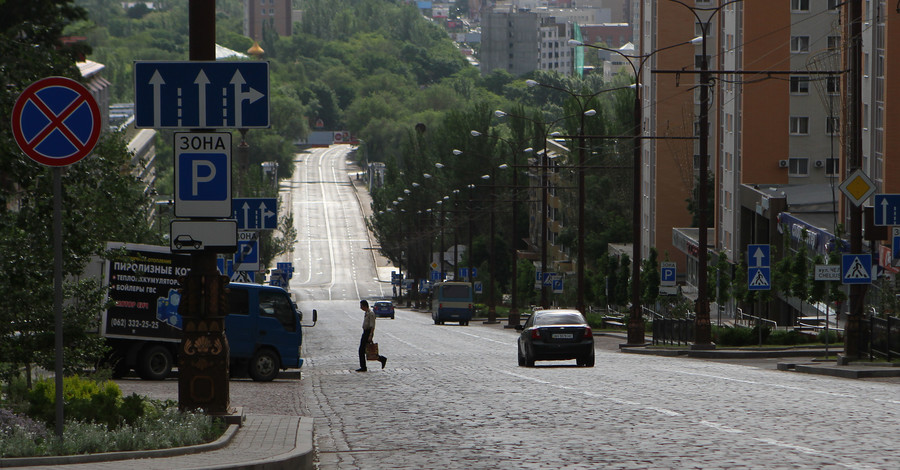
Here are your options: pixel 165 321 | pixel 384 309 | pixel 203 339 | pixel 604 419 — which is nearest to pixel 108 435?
pixel 203 339

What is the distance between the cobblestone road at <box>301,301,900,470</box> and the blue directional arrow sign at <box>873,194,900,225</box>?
4.14 metres

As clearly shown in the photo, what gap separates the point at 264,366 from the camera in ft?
89.6

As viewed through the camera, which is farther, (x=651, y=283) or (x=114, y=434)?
(x=651, y=283)

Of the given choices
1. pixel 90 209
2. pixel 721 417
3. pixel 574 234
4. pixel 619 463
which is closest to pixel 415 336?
pixel 90 209

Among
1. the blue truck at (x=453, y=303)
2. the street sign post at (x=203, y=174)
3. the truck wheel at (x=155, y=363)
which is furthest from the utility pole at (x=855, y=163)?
the blue truck at (x=453, y=303)

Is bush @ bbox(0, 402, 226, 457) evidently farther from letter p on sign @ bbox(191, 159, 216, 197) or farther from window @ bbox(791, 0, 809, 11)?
window @ bbox(791, 0, 809, 11)

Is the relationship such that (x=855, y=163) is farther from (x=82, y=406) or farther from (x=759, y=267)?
(x=82, y=406)

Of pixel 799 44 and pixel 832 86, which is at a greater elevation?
pixel 799 44

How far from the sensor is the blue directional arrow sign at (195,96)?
525 inches

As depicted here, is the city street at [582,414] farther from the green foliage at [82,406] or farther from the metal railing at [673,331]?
the metal railing at [673,331]

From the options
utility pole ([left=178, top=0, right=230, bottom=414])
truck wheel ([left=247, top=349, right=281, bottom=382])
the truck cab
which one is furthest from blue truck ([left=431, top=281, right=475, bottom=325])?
utility pole ([left=178, top=0, right=230, bottom=414])

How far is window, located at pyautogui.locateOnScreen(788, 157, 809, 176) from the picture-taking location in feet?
255

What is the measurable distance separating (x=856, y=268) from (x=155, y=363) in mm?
14493

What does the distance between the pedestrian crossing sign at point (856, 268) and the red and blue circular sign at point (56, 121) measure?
18.9 meters
